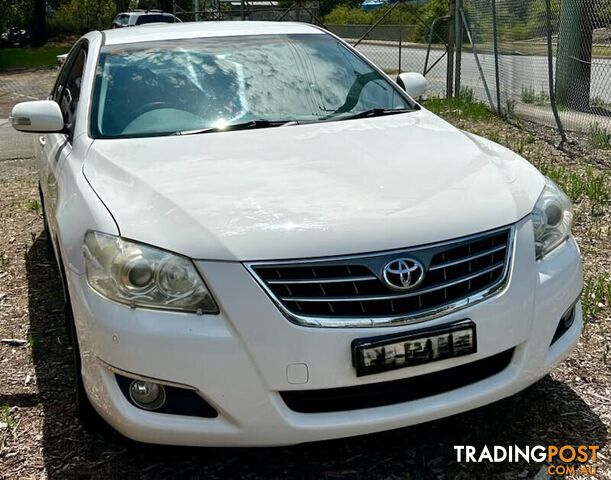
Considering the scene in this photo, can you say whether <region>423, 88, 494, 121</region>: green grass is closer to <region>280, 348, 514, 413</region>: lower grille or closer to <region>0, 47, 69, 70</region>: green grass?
<region>280, 348, 514, 413</region>: lower grille

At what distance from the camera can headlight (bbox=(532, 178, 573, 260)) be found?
2781 millimetres

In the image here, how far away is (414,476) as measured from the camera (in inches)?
106

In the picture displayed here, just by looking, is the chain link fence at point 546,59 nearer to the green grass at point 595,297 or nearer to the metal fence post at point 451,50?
the metal fence post at point 451,50

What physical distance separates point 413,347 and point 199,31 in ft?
8.60

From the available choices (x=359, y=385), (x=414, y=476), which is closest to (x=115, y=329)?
(x=359, y=385)

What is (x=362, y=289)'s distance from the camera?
2398 mm

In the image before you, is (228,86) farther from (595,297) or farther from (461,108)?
(461,108)

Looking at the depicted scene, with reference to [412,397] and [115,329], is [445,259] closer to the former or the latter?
[412,397]

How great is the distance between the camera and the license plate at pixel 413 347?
235cm

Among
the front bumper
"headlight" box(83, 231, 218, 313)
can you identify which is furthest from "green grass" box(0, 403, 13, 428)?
"headlight" box(83, 231, 218, 313)

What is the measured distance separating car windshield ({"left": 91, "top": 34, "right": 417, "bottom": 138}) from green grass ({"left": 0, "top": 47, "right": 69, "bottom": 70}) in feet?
81.5

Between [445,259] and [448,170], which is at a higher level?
[448,170]

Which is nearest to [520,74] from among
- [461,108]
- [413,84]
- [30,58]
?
[461,108]

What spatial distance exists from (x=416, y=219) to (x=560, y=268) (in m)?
0.62
